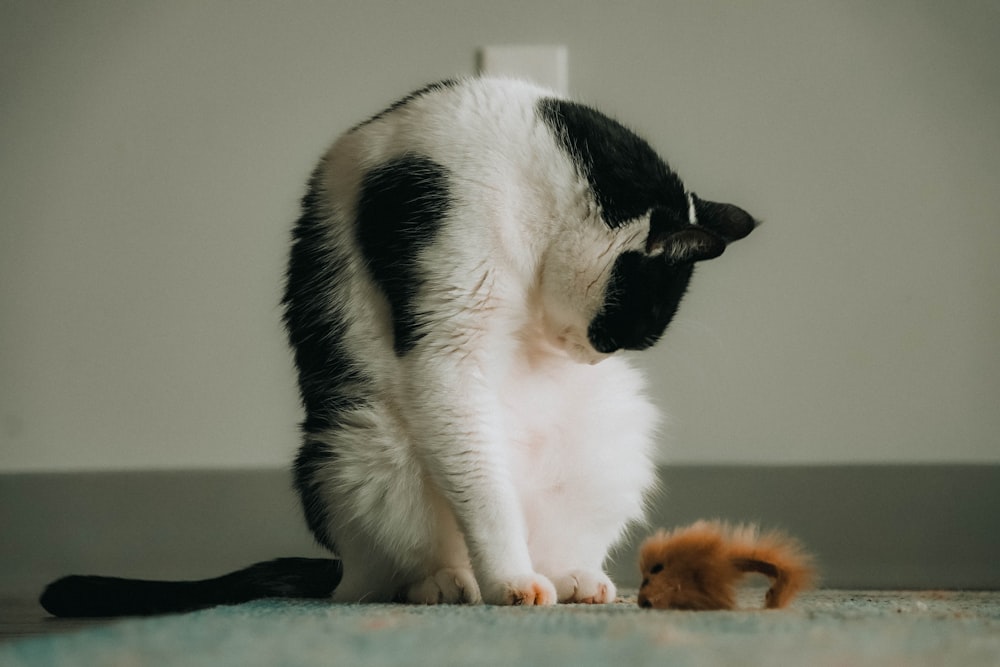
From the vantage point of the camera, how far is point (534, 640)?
658 mm

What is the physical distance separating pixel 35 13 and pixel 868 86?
5.18 ft

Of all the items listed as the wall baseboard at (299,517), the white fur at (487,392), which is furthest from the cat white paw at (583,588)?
the wall baseboard at (299,517)

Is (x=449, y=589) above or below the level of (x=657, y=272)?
below

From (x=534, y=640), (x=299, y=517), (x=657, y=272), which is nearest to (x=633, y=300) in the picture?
(x=657, y=272)

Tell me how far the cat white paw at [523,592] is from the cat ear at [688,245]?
372 millimetres

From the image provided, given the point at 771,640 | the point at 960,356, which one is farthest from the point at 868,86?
the point at 771,640

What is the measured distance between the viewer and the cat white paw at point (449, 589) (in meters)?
1.09

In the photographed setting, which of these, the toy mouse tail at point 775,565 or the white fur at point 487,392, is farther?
the white fur at point 487,392

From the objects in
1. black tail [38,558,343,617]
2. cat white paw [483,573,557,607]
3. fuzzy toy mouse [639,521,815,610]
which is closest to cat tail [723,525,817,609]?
fuzzy toy mouse [639,521,815,610]

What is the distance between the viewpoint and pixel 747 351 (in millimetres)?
1947

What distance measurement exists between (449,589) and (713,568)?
317 mm

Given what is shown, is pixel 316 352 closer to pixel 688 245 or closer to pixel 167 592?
pixel 167 592

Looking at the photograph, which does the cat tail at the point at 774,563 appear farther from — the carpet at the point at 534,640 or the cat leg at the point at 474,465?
the cat leg at the point at 474,465

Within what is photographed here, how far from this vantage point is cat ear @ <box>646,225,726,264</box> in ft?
3.60
